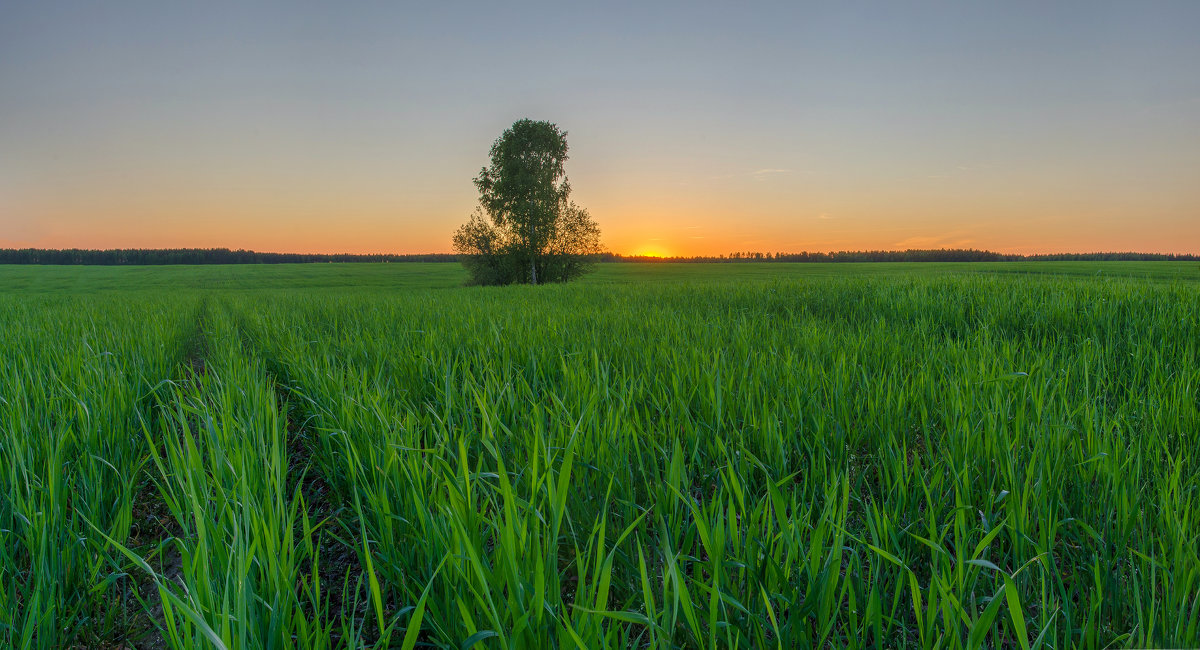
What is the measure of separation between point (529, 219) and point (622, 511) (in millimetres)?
32035

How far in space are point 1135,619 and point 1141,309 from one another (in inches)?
234

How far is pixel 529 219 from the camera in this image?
32.5 meters

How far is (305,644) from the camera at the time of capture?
0.92m

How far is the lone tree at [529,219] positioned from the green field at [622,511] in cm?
2954

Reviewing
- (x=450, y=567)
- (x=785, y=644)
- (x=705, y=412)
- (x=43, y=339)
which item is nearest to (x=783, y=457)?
(x=705, y=412)

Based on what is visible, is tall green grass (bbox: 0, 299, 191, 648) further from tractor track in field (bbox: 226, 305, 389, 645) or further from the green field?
tractor track in field (bbox: 226, 305, 389, 645)

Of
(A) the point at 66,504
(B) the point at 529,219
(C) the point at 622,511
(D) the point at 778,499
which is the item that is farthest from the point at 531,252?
(D) the point at 778,499

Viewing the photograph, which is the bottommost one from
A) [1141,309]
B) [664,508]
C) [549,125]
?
[664,508]

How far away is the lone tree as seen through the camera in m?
32.5

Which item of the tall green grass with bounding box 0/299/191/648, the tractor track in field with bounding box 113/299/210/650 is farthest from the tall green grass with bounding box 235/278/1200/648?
the tall green grass with bounding box 0/299/191/648

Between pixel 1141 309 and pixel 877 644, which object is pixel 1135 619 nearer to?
pixel 877 644

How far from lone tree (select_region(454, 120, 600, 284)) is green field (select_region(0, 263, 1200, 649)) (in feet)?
96.9

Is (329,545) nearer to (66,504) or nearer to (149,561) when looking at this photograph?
(149,561)

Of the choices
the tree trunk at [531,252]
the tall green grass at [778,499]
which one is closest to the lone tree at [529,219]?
the tree trunk at [531,252]
